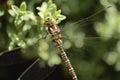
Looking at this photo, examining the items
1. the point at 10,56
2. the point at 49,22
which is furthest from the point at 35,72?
the point at 49,22

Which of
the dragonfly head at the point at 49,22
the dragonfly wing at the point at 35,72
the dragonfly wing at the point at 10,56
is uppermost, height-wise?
the dragonfly head at the point at 49,22

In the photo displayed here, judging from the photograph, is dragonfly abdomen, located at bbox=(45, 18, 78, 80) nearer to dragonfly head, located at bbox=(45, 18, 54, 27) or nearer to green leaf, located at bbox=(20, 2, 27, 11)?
dragonfly head, located at bbox=(45, 18, 54, 27)

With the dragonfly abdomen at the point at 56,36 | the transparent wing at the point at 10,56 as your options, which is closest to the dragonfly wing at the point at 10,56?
the transparent wing at the point at 10,56

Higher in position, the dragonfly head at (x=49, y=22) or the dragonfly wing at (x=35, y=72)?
the dragonfly head at (x=49, y=22)

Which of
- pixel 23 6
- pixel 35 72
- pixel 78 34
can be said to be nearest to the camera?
pixel 23 6

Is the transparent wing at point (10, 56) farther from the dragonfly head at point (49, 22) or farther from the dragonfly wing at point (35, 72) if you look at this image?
the dragonfly head at point (49, 22)

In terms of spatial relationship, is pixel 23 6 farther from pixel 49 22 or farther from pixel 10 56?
pixel 10 56

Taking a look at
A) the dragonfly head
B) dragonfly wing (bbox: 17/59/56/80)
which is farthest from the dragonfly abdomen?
dragonfly wing (bbox: 17/59/56/80)
